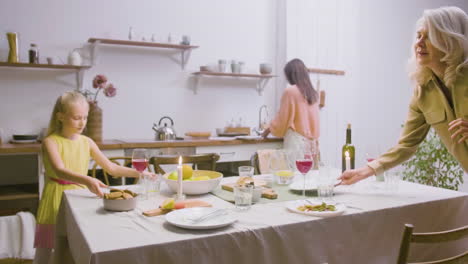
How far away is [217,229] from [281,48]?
359 centimetres

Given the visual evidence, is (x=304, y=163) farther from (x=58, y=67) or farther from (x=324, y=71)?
(x=324, y=71)

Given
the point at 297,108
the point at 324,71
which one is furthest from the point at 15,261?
the point at 324,71

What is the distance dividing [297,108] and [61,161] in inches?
82.5

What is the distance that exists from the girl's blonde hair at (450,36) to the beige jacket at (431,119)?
0.04 metres

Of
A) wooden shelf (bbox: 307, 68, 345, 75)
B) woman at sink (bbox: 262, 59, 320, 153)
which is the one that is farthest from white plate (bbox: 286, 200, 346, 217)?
wooden shelf (bbox: 307, 68, 345, 75)

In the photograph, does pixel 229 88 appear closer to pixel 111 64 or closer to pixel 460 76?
pixel 111 64

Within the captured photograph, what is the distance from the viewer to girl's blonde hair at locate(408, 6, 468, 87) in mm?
1581

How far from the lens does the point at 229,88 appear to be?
4.39 m

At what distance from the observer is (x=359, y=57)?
4977mm

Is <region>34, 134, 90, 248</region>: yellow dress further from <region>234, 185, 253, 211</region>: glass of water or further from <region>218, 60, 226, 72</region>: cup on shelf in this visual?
<region>218, 60, 226, 72</region>: cup on shelf

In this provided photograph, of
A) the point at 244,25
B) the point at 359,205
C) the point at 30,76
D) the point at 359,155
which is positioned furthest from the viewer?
the point at 359,155

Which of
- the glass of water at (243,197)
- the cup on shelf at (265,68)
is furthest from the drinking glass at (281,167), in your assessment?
the cup on shelf at (265,68)

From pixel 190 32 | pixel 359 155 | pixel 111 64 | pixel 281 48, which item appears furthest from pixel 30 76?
pixel 359 155

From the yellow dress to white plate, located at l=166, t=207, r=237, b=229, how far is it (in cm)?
85
